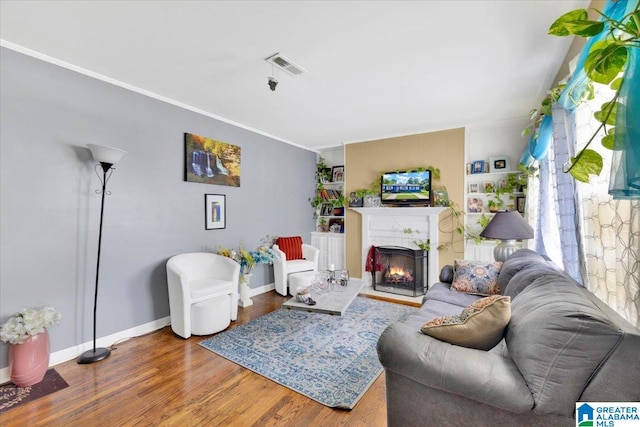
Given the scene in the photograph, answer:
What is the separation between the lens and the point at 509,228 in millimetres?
2896

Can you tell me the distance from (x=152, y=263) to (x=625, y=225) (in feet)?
12.2

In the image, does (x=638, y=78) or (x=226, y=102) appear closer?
(x=638, y=78)

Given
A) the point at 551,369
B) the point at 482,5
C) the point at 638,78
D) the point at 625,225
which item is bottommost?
the point at 551,369

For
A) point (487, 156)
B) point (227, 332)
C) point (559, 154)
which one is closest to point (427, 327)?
point (559, 154)

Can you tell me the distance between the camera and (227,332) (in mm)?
2971

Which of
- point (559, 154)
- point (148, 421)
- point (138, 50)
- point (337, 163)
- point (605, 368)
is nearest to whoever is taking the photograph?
point (605, 368)

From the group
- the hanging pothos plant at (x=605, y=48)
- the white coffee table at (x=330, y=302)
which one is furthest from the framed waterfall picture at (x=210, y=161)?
the hanging pothos plant at (x=605, y=48)

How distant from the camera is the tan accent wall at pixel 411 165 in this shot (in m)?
4.16

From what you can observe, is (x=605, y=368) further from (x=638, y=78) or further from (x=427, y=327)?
(x=638, y=78)

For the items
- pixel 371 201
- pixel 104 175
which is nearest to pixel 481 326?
pixel 104 175

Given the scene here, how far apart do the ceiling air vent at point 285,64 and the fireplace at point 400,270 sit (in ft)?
10.1

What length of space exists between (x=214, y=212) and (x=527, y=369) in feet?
11.5

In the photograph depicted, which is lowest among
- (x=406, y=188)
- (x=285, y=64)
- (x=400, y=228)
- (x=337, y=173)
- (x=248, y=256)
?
(x=248, y=256)

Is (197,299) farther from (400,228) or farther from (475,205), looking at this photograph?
(475,205)
